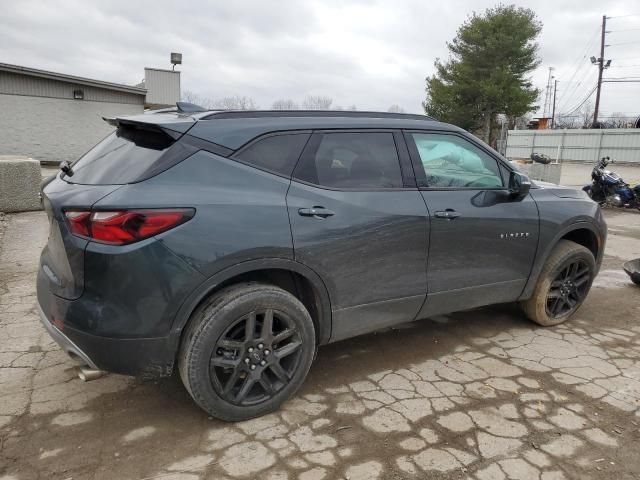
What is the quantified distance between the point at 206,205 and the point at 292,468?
138 centimetres

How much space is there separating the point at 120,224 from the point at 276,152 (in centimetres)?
97

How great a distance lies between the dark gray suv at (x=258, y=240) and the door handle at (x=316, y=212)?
13 mm

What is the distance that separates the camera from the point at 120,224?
232 centimetres

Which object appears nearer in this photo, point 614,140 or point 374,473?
point 374,473

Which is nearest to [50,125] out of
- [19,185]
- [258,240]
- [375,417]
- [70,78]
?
[70,78]

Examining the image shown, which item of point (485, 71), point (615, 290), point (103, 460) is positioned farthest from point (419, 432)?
point (485, 71)

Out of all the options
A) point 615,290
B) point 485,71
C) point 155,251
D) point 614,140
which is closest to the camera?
point 155,251

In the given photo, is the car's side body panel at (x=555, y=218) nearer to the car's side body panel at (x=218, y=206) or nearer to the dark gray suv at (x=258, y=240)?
the dark gray suv at (x=258, y=240)

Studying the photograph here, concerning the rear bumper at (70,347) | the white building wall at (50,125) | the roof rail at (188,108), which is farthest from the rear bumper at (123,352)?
the white building wall at (50,125)

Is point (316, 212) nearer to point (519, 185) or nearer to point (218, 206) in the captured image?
point (218, 206)

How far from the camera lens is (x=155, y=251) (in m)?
2.35

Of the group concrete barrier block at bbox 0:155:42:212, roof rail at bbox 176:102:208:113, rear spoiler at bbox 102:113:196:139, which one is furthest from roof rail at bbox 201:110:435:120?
concrete barrier block at bbox 0:155:42:212

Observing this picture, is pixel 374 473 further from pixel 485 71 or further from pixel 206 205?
pixel 485 71

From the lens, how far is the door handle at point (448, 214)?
328cm
